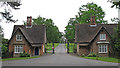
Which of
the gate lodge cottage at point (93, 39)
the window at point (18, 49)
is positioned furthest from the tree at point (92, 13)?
the window at point (18, 49)

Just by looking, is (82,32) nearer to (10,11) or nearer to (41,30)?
(41,30)

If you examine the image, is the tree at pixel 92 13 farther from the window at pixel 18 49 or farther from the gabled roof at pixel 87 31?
the window at pixel 18 49

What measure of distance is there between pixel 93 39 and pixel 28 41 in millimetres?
15199

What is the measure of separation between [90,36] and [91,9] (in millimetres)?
14187

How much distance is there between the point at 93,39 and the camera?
37.8 metres

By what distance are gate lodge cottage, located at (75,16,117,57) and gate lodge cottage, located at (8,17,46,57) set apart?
10081 millimetres

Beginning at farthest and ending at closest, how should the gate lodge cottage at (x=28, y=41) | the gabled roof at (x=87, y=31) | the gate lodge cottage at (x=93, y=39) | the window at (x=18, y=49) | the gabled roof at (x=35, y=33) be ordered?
1. the gabled roof at (x=35, y=33)
2. the gabled roof at (x=87, y=31)
3. the window at (x=18, y=49)
4. the gate lodge cottage at (x=28, y=41)
5. the gate lodge cottage at (x=93, y=39)

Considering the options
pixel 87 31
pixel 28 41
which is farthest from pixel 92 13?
pixel 28 41

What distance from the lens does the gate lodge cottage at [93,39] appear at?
37.4 m

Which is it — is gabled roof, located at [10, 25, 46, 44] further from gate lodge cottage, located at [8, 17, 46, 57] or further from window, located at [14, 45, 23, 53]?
window, located at [14, 45, 23, 53]

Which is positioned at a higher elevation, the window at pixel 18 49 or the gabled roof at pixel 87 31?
the gabled roof at pixel 87 31

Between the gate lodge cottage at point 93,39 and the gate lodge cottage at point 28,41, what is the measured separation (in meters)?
10.1

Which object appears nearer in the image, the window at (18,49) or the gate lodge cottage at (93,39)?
the gate lodge cottage at (93,39)

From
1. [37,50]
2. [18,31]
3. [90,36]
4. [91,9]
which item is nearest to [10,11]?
[18,31]
